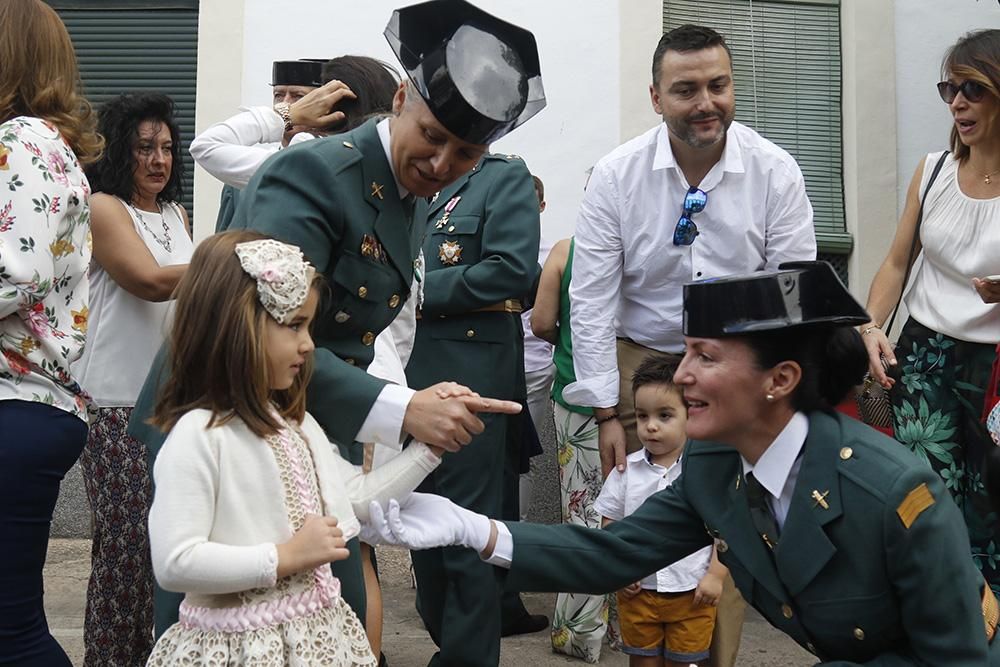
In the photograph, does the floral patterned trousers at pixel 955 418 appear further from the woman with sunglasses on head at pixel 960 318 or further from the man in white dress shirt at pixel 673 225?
the man in white dress shirt at pixel 673 225

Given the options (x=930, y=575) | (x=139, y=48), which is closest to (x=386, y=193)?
(x=930, y=575)

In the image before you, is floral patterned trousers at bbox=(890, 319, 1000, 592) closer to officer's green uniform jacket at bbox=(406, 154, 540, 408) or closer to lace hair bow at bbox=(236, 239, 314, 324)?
officer's green uniform jacket at bbox=(406, 154, 540, 408)

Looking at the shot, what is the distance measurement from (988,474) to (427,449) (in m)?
1.75

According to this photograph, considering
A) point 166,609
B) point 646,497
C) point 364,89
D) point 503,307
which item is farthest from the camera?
point 503,307

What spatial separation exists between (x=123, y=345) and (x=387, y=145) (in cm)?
180

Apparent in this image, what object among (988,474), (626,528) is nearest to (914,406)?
(988,474)

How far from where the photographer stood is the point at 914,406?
15.8 ft

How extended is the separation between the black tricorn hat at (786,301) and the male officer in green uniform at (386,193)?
0.53 m

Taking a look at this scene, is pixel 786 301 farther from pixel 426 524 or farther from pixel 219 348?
pixel 219 348

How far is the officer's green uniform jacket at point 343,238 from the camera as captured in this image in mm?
3119

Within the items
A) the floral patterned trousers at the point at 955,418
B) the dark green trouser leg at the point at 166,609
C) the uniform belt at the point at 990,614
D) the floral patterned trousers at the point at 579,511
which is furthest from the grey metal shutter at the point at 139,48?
the uniform belt at the point at 990,614

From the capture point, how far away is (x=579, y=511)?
17.6ft

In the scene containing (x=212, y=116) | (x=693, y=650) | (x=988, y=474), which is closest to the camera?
(x=988, y=474)

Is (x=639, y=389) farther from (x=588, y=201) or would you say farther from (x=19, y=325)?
(x=19, y=325)
